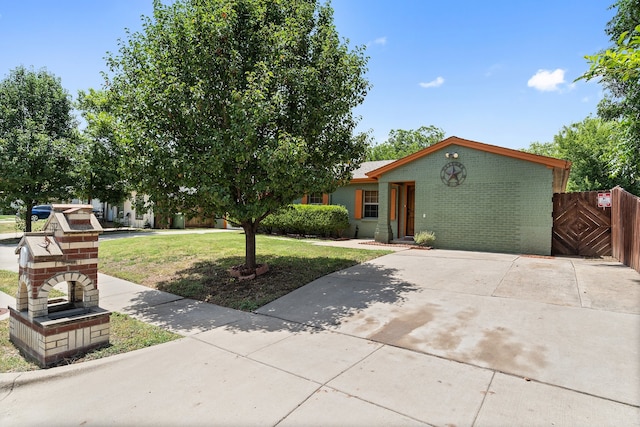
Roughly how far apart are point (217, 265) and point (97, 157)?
12.9m

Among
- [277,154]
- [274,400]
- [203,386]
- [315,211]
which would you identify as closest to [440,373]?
[274,400]

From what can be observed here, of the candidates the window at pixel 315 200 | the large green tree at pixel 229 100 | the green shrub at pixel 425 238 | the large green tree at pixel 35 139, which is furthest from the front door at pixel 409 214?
the large green tree at pixel 35 139

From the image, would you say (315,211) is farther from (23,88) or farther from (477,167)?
(23,88)

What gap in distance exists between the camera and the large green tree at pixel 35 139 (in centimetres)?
1480

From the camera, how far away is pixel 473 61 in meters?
12.5

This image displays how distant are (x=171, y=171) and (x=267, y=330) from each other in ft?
11.6

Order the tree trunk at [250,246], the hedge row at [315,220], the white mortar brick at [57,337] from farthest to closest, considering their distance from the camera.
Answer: the hedge row at [315,220] < the tree trunk at [250,246] < the white mortar brick at [57,337]

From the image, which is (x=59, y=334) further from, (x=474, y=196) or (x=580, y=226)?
(x=580, y=226)

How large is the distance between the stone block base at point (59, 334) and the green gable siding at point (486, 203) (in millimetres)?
11089

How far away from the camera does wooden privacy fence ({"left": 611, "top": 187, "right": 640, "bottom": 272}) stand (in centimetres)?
759

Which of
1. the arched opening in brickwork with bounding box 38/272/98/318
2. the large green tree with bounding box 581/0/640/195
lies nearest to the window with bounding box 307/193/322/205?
the large green tree with bounding box 581/0/640/195

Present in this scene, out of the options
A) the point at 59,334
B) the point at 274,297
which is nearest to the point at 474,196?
the point at 274,297

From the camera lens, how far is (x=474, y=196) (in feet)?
38.5

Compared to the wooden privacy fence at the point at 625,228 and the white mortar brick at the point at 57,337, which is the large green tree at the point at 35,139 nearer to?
the white mortar brick at the point at 57,337
